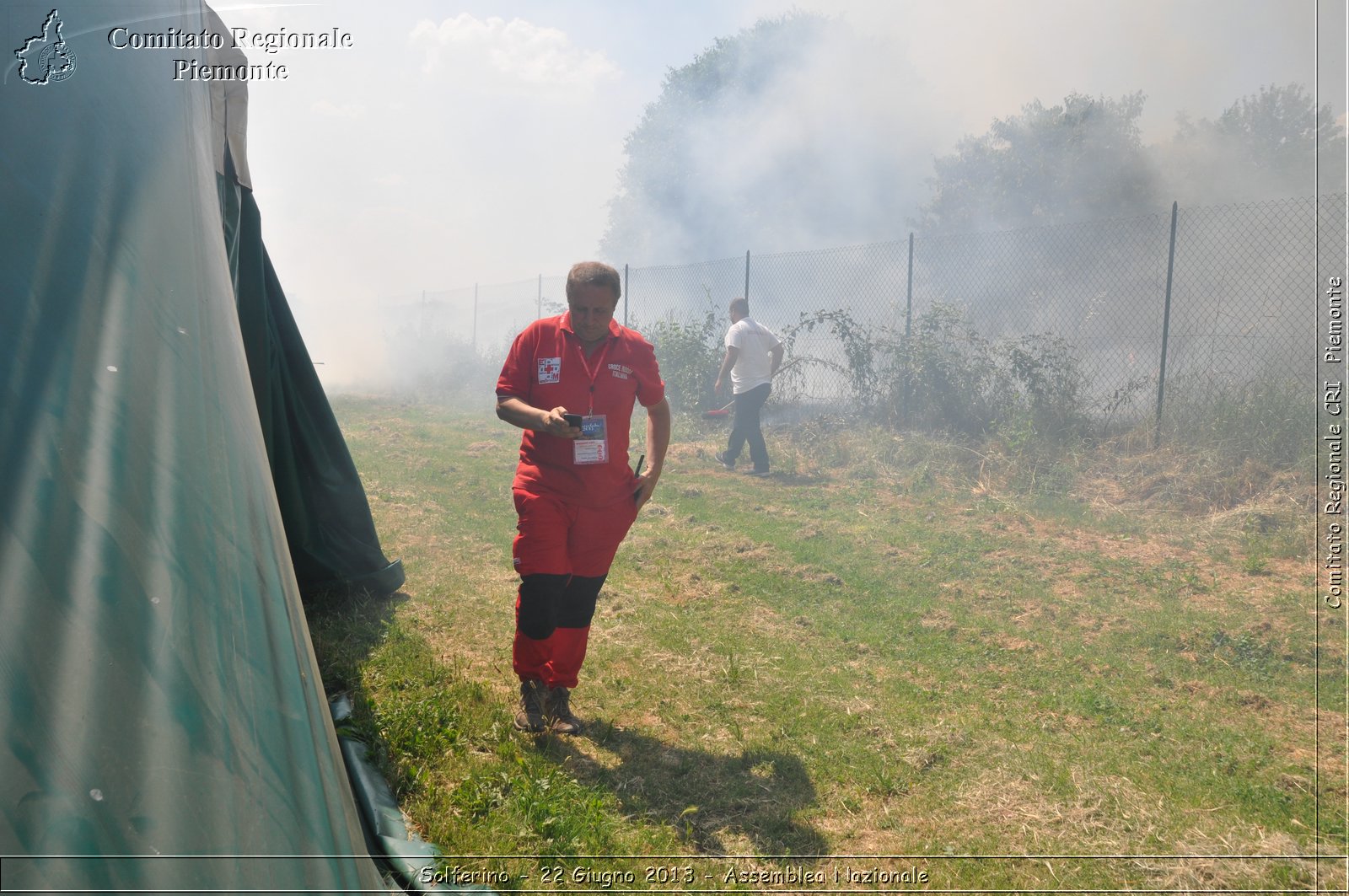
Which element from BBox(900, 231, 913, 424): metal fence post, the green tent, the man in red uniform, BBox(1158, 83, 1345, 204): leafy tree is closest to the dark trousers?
BBox(900, 231, 913, 424): metal fence post

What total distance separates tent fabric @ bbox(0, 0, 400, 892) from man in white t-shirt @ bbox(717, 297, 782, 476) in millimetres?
7452

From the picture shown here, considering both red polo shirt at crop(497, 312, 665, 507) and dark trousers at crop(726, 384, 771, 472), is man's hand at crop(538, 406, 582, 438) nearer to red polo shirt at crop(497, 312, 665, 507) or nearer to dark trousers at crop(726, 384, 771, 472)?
red polo shirt at crop(497, 312, 665, 507)

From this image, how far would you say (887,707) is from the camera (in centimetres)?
363

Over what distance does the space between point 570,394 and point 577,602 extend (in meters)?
0.82

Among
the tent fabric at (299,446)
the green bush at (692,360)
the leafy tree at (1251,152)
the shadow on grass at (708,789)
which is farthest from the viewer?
the leafy tree at (1251,152)

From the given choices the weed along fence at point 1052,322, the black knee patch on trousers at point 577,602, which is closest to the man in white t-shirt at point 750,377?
the weed along fence at point 1052,322

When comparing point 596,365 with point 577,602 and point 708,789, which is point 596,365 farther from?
point 708,789

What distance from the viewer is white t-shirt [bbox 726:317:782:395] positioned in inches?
362

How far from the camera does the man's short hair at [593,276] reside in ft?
10.5

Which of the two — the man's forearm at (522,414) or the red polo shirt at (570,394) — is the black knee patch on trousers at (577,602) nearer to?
the red polo shirt at (570,394)

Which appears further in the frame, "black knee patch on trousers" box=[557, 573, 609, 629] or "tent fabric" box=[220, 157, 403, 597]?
"tent fabric" box=[220, 157, 403, 597]

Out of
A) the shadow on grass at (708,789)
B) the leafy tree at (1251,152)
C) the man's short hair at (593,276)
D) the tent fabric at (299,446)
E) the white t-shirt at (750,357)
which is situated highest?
the leafy tree at (1251,152)

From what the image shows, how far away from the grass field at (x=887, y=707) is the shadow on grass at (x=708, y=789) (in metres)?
0.01

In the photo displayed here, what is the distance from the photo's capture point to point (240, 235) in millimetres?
4031
